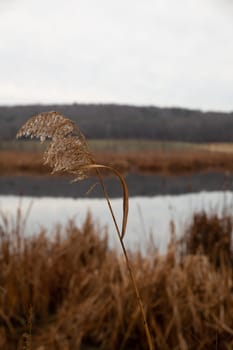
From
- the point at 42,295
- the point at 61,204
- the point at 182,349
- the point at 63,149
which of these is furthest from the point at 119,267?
the point at 61,204

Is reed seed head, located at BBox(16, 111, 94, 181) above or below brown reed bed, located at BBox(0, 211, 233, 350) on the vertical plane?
above

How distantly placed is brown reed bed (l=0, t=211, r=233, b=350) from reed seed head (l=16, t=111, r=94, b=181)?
5.07ft

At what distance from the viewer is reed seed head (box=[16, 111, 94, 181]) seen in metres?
0.59

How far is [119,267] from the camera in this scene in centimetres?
298

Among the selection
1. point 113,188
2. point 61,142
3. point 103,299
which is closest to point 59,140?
point 61,142

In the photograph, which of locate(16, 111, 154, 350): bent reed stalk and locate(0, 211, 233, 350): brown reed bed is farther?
locate(0, 211, 233, 350): brown reed bed

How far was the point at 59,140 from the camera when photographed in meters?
0.63

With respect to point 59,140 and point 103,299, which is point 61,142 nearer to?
point 59,140

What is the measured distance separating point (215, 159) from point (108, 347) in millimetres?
22638

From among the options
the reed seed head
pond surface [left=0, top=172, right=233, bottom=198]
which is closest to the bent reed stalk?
the reed seed head

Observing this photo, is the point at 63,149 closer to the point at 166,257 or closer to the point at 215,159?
the point at 166,257

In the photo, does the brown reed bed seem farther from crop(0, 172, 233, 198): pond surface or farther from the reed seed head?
crop(0, 172, 233, 198): pond surface

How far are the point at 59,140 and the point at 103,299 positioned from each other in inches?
80.1

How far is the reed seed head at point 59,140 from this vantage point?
589 mm
